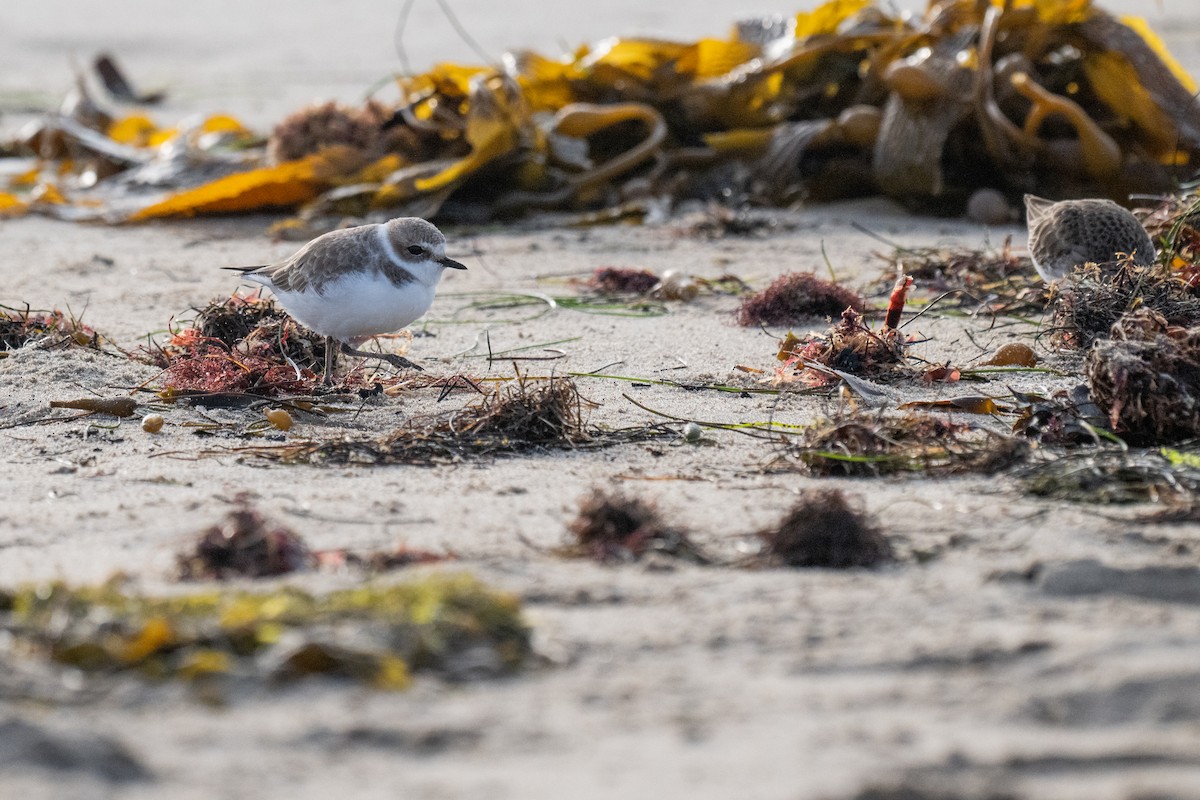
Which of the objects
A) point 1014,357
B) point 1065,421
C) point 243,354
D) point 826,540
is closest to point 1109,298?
point 1014,357

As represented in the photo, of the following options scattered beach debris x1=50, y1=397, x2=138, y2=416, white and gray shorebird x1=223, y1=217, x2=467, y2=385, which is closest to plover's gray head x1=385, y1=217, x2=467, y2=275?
white and gray shorebird x1=223, y1=217, x2=467, y2=385

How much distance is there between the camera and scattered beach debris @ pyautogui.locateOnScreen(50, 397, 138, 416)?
13.8 feet

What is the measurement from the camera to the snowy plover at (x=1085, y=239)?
5.12 m

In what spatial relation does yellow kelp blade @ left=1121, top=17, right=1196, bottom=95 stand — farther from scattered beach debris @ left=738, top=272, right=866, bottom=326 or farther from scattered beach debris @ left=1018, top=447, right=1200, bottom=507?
scattered beach debris @ left=1018, top=447, right=1200, bottom=507

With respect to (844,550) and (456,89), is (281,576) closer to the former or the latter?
(844,550)

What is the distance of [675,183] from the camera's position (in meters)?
7.86

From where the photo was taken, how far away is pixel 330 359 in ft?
15.2

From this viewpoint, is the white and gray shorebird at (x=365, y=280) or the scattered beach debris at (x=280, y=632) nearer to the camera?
the scattered beach debris at (x=280, y=632)

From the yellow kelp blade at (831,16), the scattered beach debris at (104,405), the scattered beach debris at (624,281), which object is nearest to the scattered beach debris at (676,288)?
the scattered beach debris at (624,281)

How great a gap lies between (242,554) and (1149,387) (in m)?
2.46

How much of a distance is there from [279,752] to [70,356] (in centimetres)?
309

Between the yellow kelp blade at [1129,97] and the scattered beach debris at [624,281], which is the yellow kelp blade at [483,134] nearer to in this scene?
the scattered beach debris at [624,281]

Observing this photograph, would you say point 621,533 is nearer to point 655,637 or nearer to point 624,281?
point 655,637

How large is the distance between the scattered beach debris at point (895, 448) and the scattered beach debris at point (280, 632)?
1.34m
